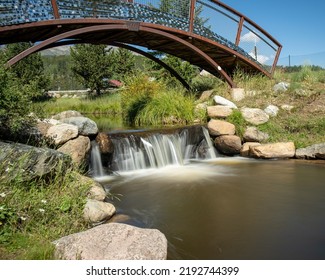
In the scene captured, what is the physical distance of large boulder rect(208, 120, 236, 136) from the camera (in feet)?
29.7

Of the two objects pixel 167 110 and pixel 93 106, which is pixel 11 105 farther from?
pixel 93 106

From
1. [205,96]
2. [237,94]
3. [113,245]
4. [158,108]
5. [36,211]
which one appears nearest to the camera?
[113,245]

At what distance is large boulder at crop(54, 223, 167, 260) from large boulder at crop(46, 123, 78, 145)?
3404 mm

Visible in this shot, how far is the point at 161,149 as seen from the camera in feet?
26.9

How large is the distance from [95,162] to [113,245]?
172 inches

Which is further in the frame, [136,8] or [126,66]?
[126,66]

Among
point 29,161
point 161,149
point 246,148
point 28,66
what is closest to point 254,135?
point 246,148

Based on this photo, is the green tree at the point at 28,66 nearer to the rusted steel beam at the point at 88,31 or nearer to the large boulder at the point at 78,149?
the rusted steel beam at the point at 88,31

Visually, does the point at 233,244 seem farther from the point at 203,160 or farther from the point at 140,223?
the point at 203,160
